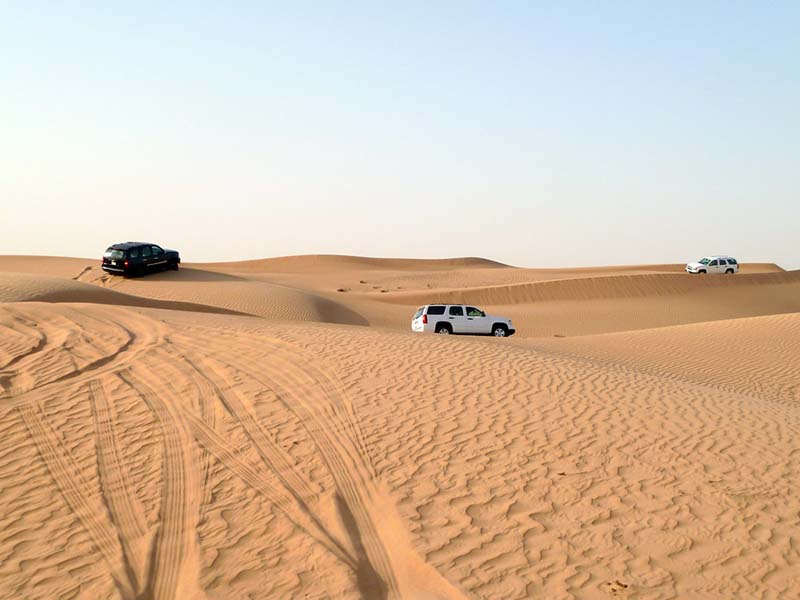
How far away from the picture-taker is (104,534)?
256 inches

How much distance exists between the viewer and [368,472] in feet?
25.9

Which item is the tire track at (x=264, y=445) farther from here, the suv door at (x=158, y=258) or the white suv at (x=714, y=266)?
the white suv at (x=714, y=266)

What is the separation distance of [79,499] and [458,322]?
704 inches

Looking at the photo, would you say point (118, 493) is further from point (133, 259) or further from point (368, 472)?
point (133, 259)

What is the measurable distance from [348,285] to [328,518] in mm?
48296

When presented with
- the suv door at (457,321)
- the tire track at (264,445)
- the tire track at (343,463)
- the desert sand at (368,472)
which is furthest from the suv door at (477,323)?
the tire track at (264,445)

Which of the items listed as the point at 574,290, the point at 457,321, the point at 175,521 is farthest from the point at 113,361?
the point at 574,290

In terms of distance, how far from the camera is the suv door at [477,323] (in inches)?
955

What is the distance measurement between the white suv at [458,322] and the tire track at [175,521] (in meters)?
14.9

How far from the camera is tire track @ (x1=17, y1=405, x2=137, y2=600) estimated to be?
19.4 feet

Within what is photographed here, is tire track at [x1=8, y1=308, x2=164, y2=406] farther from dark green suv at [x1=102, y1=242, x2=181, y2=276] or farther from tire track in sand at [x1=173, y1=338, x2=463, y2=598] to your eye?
dark green suv at [x1=102, y1=242, x2=181, y2=276]

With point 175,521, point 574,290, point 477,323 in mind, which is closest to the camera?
point 175,521

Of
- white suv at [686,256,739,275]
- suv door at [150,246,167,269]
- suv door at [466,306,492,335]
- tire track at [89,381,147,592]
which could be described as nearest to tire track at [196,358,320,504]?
tire track at [89,381,147,592]

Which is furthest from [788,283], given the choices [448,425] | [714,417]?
[448,425]
